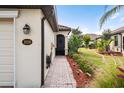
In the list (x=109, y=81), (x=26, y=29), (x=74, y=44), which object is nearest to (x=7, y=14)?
(x=26, y=29)

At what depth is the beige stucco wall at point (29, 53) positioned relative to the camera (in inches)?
350

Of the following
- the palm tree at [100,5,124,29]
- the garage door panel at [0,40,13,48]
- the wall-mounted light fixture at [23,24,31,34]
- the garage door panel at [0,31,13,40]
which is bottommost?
the garage door panel at [0,40,13,48]

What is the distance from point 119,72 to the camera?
755cm

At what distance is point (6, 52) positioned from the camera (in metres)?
9.36

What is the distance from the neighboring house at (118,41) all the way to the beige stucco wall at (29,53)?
19384 millimetres

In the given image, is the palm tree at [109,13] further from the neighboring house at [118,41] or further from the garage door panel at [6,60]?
the neighboring house at [118,41]

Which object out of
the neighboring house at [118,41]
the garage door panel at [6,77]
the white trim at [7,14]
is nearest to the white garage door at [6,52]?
the garage door panel at [6,77]

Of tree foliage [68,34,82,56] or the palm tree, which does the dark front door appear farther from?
the palm tree

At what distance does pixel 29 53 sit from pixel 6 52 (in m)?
1.06

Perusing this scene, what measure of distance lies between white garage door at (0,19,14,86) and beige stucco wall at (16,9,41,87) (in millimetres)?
474

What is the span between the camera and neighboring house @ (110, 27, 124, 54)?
27.3 m

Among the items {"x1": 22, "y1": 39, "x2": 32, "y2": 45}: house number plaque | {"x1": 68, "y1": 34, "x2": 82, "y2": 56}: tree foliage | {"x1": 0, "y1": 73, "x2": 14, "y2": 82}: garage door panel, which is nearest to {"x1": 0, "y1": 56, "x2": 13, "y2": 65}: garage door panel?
{"x1": 0, "y1": 73, "x2": 14, "y2": 82}: garage door panel
